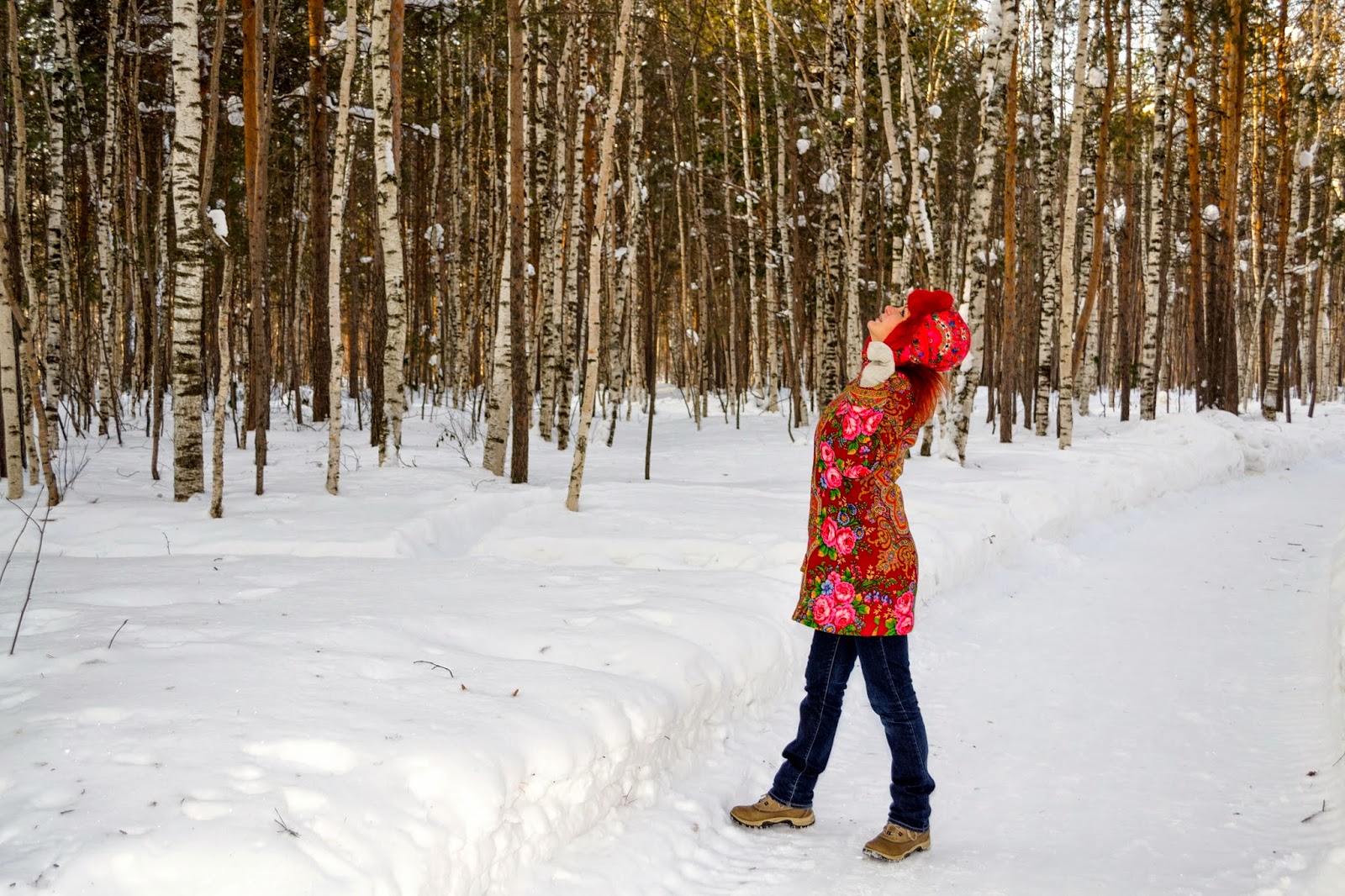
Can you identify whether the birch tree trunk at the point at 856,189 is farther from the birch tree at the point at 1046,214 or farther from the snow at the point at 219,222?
the snow at the point at 219,222

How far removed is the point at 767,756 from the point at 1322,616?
4.62 meters

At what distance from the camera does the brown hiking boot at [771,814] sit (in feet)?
11.7

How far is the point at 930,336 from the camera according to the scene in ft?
10.8

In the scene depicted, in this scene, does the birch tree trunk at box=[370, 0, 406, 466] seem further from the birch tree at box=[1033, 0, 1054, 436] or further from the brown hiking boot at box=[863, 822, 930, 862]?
the birch tree at box=[1033, 0, 1054, 436]

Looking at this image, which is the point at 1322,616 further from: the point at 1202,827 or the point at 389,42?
the point at 389,42

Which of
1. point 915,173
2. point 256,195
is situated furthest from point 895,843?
point 915,173

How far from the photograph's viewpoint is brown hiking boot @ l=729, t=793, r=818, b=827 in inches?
141

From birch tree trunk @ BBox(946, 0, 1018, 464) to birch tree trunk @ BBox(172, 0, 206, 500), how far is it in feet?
26.4

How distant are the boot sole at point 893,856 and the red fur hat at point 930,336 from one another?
178 cm

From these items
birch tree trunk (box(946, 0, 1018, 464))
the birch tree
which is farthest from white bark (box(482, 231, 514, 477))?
the birch tree

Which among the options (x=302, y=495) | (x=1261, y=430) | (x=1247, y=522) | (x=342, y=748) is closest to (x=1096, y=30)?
(x=1261, y=430)

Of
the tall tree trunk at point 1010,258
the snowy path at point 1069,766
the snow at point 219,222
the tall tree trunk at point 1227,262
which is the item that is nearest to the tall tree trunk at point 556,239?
the snow at point 219,222

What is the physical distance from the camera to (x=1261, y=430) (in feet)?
51.7

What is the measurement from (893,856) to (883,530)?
1187 millimetres
